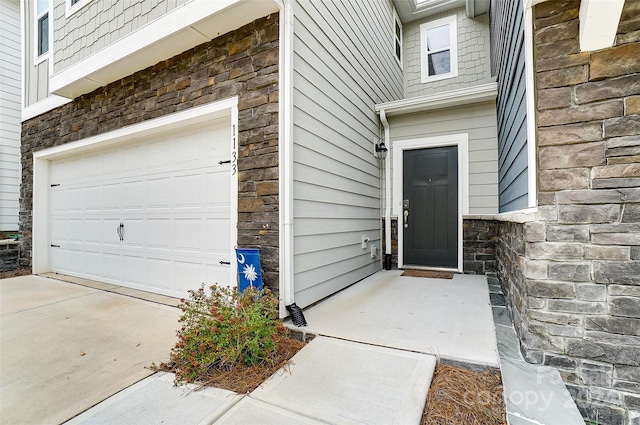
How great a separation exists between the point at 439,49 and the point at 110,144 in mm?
5982

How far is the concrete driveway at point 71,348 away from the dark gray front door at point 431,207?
3.52 m

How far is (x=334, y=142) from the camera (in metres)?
3.40

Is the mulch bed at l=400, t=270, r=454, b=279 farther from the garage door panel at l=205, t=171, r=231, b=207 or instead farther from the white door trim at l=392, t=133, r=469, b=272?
the garage door panel at l=205, t=171, r=231, b=207

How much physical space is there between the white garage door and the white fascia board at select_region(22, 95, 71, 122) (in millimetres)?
858

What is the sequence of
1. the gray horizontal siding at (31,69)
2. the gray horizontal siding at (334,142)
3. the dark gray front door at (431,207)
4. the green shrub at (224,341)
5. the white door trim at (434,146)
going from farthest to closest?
the gray horizontal siding at (31,69)
the dark gray front door at (431,207)
the white door trim at (434,146)
the gray horizontal siding at (334,142)
the green shrub at (224,341)

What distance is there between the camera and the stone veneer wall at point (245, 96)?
258 centimetres

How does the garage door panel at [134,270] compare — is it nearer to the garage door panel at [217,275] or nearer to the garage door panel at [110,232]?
the garage door panel at [110,232]

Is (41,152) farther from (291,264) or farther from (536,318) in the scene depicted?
(536,318)

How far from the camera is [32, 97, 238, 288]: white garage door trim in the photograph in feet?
9.32

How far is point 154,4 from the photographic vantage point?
3.00 meters

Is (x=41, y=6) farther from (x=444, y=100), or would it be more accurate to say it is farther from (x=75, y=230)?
(x=444, y=100)

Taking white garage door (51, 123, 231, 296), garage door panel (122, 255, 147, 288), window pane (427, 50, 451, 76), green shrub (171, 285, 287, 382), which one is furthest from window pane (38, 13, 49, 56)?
window pane (427, 50, 451, 76)

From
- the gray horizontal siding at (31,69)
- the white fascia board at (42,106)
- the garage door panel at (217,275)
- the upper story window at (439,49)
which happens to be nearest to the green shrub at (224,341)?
the garage door panel at (217,275)

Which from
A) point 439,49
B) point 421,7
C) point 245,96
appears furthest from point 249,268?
point 421,7
